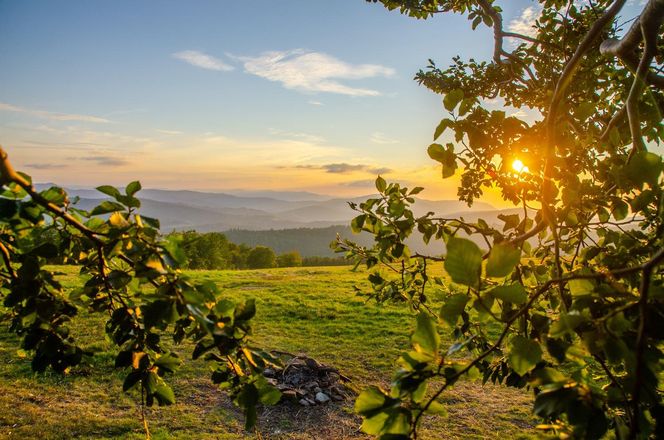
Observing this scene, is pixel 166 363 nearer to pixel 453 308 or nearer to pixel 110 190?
pixel 110 190

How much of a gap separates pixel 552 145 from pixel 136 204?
206cm

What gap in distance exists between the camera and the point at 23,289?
57.4 inches

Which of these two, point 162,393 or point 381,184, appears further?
point 381,184

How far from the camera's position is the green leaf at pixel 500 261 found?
0.90 m

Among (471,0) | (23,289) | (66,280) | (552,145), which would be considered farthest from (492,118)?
(66,280)

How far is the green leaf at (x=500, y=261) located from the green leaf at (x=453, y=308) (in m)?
0.11

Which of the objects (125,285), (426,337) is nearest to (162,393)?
(125,285)

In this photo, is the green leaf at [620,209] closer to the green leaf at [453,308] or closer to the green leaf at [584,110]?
the green leaf at [584,110]

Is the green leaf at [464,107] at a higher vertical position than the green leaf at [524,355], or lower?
higher

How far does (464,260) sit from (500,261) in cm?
10

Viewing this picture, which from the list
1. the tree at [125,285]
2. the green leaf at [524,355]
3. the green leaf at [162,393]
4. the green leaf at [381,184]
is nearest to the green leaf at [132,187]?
the tree at [125,285]

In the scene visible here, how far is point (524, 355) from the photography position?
1.01 m

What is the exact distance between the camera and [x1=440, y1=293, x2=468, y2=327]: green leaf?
1000 mm

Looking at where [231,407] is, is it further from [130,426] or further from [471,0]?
[471,0]
